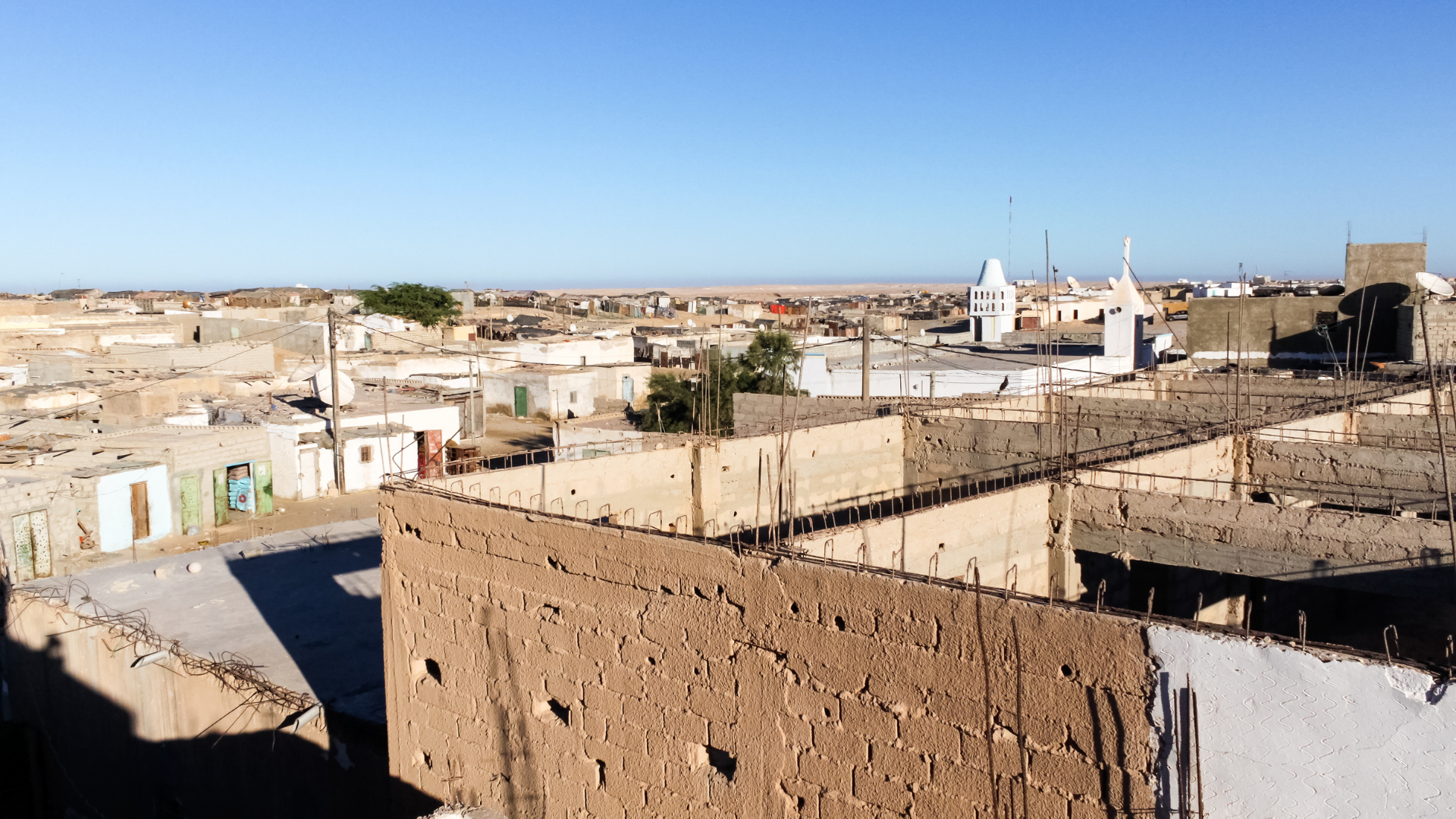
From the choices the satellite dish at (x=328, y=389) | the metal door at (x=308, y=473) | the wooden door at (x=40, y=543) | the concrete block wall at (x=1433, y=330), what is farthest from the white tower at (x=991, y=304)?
the wooden door at (x=40, y=543)

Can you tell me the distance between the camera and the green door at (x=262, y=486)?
21.7 meters

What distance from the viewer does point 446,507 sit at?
762 cm

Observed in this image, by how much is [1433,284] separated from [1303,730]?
22.0 m

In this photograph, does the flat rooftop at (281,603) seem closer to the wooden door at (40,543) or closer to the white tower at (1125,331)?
the wooden door at (40,543)

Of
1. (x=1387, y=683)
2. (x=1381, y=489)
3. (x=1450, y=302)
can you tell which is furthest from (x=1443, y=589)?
(x=1450, y=302)

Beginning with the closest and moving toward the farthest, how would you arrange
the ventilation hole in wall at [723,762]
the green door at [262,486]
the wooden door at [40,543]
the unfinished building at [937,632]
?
1. the unfinished building at [937,632]
2. the ventilation hole in wall at [723,762]
3. the wooden door at [40,543]
4. the green door at [262,486]

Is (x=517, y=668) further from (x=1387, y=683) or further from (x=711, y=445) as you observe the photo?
(x=1387, y=683)

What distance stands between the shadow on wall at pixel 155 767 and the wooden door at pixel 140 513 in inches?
268

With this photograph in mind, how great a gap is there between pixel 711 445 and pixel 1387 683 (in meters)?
6.97

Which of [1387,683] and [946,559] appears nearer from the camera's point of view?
[1387,683]

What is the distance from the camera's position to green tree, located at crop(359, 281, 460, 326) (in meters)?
51.2

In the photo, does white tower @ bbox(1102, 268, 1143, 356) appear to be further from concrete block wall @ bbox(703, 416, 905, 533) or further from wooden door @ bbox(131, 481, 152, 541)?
wooden door @ bbox(131, 481, 152, 541)

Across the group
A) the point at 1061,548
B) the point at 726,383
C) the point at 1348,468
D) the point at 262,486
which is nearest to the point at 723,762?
the point at 1061,548

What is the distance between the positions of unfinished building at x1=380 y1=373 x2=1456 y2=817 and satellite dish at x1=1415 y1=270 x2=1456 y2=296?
12.0m
